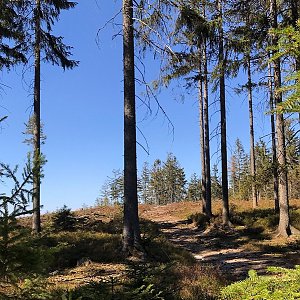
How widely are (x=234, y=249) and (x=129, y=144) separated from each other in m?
6.35

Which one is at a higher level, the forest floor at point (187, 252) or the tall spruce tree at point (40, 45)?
the tall spruce tree at point (40, 45)

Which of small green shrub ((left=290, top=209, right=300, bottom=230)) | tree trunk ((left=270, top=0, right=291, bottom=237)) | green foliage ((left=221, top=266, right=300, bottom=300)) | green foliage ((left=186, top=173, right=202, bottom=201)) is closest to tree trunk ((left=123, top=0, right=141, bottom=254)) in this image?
tree trunk ((left=270, top=0, right=291, bottom=237))

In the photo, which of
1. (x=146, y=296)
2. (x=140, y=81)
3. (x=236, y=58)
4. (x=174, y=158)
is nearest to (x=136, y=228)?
(x=140, y=81)

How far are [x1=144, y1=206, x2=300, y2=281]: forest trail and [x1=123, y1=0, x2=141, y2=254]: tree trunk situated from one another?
98.2 inches

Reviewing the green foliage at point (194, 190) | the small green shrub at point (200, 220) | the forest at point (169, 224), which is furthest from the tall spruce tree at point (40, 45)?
the green foliage at point (194, 190)

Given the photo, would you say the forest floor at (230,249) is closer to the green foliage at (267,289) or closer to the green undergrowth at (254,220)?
the green undergrowth at (254,220)

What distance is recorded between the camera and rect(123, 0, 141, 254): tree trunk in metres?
10.2

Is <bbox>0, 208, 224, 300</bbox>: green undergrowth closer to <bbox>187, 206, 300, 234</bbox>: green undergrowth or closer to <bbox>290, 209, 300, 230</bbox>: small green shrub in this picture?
<bbox>187, 206, 300, 234</bbox>: green undergrowth

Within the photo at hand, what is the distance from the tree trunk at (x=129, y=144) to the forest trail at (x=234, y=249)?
8.18 feet

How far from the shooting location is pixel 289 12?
621 inches

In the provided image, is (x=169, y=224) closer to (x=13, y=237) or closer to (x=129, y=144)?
(x=129, y=144)

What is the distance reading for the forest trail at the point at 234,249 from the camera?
10.5 meters


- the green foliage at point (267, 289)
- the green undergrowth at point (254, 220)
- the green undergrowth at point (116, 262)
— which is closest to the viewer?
the green foliage at point (267, 289)

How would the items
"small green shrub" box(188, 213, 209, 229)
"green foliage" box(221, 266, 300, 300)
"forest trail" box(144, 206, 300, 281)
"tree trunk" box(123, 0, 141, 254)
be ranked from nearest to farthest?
"green foliage" box(221, 266, 300, 300) < "tree trunk" box(123, 0, 141, 254) < "forest trail" box(144, 206, 300, 281) < "small green shrub" box(188, 213, 209, 229)
